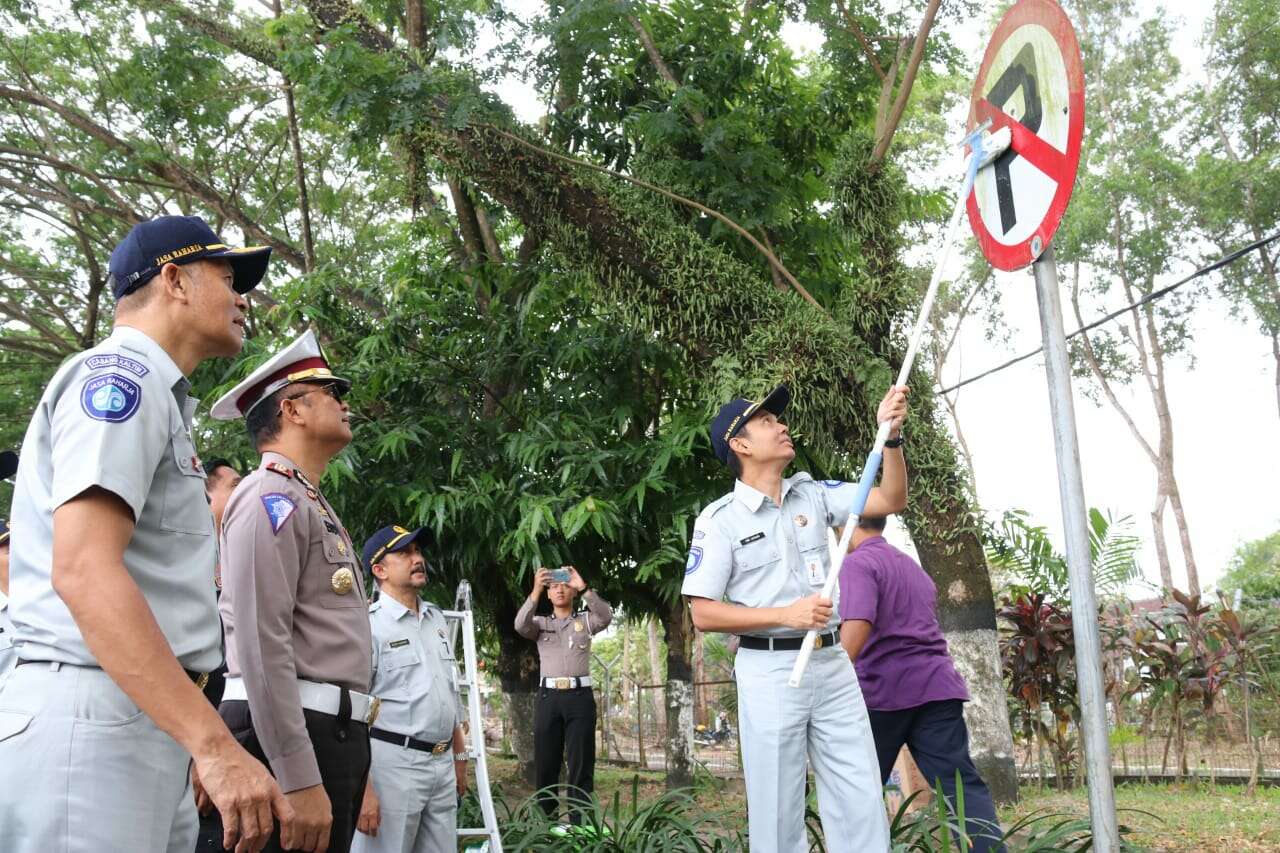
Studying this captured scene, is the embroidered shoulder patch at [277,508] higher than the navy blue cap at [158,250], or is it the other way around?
the navy blue cap at [158,250]

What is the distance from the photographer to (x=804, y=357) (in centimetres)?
759

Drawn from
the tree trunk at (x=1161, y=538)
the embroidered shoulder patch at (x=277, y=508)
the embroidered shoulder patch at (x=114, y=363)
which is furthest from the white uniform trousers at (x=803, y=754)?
the tree trunk at (x=1161, y=538)

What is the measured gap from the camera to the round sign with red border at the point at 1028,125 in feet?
10.8

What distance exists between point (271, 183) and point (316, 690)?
1242 centimetres

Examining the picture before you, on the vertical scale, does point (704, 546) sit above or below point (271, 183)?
below

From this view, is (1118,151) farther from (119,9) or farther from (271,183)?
(119,9)

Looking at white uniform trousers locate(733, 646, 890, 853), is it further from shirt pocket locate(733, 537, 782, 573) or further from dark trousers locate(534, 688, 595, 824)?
dark trousers locate(534, 688, 595, 824)

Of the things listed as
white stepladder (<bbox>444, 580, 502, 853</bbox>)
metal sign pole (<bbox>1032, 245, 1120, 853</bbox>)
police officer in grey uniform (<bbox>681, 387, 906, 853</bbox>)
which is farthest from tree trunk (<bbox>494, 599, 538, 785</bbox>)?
metal sign pole (<bbox>1032, 245, 1120, 853</bbox>)

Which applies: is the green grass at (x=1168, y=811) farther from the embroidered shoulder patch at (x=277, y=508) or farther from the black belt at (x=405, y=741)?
the embroidered shoulder patch at (x=277, y=508)

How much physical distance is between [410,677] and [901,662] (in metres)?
2.13

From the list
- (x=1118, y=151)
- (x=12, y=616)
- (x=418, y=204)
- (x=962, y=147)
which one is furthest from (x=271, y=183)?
(x=1118, y=151)

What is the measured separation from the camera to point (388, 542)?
5.51 m

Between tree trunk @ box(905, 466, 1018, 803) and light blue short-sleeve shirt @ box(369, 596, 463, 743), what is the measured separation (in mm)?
3416

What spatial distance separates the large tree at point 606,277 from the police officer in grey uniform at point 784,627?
3153 millimetres
